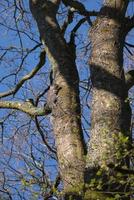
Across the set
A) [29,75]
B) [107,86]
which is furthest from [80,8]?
[107,86]

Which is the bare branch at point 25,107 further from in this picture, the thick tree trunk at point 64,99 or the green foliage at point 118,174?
the green foliage at point 118,174

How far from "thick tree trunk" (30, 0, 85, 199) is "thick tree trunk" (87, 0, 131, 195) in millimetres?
328

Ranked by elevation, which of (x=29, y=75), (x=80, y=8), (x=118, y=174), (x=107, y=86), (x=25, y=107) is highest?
(x=80, y=8)

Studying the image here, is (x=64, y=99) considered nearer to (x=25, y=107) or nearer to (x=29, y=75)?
(x=25, y=107)

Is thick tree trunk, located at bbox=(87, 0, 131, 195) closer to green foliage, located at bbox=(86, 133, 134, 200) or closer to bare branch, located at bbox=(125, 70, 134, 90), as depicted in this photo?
green foliage, located at bbox=(86, 133, 134, 200)

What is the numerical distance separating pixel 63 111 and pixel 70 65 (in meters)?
0.54

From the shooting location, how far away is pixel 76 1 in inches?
220

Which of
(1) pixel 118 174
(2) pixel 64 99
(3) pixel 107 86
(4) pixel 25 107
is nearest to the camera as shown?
(1) pixel 118 174

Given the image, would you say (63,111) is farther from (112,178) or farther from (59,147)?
(112,178)

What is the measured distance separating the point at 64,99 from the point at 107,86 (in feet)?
1.75

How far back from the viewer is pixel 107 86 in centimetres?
425

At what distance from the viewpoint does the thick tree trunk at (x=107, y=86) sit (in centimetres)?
386

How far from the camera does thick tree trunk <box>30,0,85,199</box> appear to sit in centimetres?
423

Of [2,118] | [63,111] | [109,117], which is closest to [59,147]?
[63,111]
